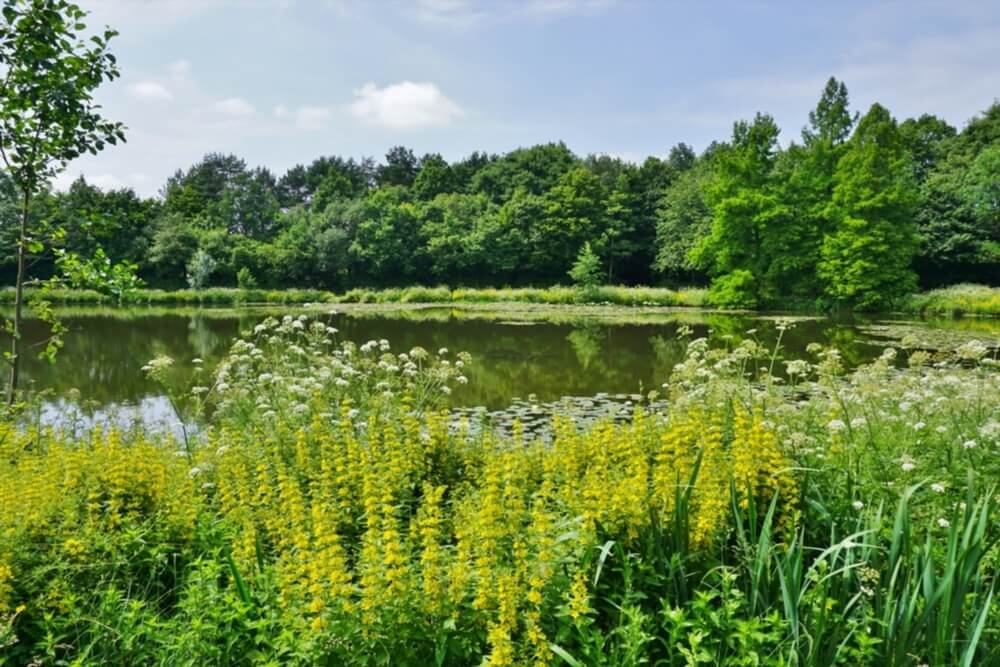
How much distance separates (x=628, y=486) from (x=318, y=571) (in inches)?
56.1

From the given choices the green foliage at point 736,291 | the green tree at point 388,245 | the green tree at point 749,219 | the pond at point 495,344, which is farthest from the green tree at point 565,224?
the pond at point 495,344

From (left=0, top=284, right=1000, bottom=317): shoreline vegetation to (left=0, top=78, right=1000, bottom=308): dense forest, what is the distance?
6.35ft

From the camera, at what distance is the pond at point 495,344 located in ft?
33.7

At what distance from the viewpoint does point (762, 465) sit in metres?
2.81

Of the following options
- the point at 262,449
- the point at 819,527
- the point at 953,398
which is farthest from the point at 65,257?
the point at 953,398

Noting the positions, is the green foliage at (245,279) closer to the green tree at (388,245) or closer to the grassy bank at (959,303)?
the green tree at (388,245)

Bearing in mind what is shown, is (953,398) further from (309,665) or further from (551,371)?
(551,371)

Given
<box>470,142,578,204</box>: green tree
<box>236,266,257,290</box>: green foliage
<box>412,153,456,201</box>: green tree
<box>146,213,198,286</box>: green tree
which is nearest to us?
<box>236,266,257,290</box>: green foliage

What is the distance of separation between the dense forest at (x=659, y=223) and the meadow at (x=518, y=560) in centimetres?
1769

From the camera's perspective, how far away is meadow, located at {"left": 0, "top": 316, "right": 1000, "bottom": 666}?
206 cm

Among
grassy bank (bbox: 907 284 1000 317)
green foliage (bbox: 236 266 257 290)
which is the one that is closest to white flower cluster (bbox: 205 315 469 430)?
grassy bank (bbox: 907 284 1000 317)

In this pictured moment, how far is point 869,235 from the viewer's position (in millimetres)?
29188

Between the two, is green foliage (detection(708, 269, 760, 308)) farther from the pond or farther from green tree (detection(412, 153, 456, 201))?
green tree (detection(412, 153, 456, 201))

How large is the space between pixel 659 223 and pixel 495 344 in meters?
31.6
